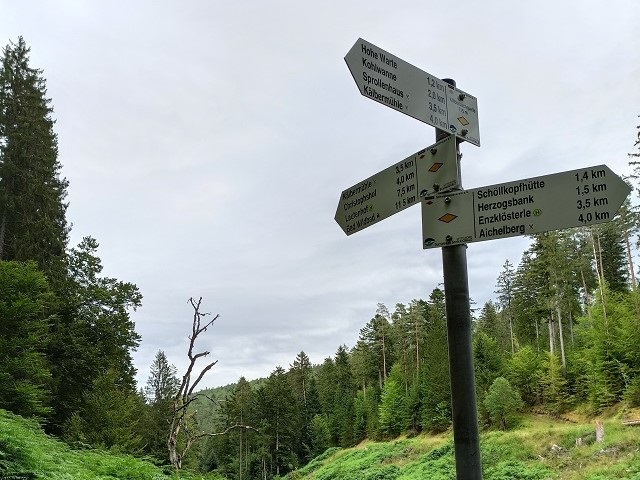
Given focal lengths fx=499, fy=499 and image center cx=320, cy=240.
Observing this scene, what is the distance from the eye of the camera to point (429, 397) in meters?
43.6

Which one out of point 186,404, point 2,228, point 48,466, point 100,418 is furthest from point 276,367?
point 48,466

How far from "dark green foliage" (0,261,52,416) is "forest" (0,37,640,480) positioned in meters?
Result: 0.05

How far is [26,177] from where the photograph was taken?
2533 cm

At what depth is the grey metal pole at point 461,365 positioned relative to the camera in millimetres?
2309

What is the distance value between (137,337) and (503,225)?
2684 cm

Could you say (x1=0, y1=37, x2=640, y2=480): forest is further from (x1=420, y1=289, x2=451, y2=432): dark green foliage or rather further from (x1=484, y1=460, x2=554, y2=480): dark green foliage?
(x1=484, y1=460, x2=554, y2=480): dark green foliage

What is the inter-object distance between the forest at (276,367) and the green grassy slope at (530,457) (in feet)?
13.9

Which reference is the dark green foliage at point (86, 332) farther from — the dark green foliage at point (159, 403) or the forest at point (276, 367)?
the dark green foliage at point (159, 403)

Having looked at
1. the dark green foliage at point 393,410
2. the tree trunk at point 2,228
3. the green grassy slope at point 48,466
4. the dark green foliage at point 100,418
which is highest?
the tree trunk at point 2,228

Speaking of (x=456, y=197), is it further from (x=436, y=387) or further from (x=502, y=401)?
(x=436, y=387)

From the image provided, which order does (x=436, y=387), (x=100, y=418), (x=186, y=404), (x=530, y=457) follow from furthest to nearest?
(x=436, y=387) < (x=530, y=457) < (x=100, y=418) < (x=186, y=404)

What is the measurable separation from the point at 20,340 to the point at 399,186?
20519 mm

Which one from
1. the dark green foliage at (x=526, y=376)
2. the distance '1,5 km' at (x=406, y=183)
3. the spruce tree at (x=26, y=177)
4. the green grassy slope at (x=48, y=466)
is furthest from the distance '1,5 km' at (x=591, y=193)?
the dark green foliage at (x=526, y=376)

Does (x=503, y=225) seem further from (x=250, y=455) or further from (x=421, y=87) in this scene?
(x=250, y=455)
